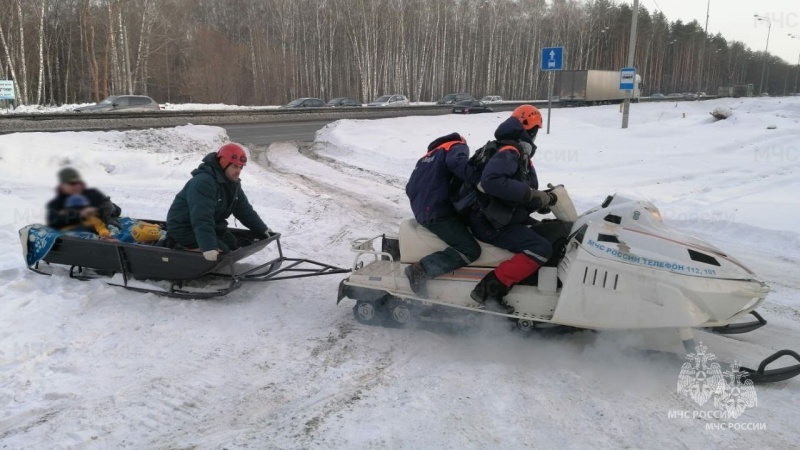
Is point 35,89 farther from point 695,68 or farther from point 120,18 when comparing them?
point 695,68

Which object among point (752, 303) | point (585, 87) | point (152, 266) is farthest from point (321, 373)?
point (585, 87)

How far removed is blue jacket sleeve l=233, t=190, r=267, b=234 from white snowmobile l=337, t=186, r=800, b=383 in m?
1.96

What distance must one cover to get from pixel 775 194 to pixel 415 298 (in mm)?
8395

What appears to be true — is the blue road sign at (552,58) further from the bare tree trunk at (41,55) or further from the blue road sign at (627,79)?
the bare tree trunk at (41,55)

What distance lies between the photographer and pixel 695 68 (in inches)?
3620

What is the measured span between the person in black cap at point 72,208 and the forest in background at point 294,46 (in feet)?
101

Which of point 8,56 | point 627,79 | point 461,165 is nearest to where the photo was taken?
point 461,165

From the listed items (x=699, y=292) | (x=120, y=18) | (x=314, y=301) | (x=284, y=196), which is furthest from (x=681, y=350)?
(x=120, y=18)

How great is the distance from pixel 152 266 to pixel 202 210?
833 millimetres

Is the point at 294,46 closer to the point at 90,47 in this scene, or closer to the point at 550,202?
the point at 90,47

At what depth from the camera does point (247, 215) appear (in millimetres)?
5711

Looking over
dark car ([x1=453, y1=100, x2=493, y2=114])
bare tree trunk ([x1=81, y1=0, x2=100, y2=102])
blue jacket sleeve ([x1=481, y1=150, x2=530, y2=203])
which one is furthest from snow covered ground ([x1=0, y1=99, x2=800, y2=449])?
bare tree trunk ([x1=81, y1=0, x2=100, y2=102])

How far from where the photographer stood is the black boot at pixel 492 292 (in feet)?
13.5

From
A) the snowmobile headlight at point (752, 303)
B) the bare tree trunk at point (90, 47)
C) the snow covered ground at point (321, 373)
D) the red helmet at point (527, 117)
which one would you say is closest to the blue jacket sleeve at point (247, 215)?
the snow covered ground at point (321, 373)
